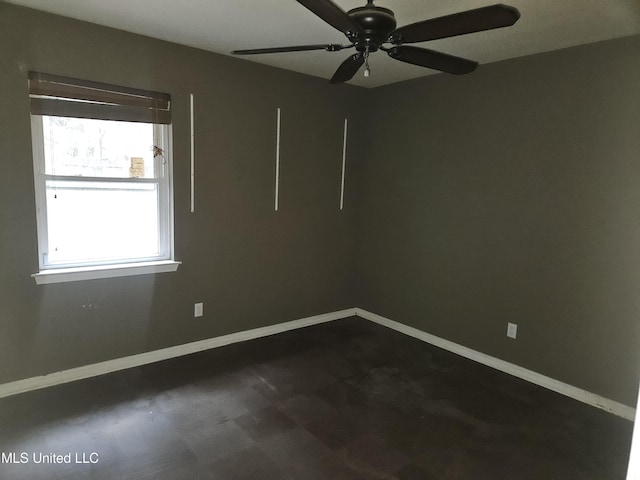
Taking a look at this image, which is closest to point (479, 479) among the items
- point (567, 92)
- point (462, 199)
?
point (462, 199)

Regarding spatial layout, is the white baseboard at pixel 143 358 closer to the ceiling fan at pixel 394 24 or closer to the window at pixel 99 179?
the window at pixel 99 179

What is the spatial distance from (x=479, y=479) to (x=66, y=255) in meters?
2.84

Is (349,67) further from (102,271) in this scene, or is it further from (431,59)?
(102,271)

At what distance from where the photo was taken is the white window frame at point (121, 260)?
2.67 m

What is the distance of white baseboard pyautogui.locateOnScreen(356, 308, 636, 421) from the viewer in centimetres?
274

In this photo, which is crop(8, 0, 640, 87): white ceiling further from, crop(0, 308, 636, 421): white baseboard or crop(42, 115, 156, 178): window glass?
crop(0, 308, 636, 421): white baseboard

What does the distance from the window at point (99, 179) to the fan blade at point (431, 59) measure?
1.81m

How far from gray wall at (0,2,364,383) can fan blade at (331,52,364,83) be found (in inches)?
48.3

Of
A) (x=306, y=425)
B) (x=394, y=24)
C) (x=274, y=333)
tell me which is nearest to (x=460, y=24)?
(x=394, y=24)

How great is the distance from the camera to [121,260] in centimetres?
307

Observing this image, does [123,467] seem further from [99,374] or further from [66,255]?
[66,255]

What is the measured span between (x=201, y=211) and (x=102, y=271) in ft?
2.72

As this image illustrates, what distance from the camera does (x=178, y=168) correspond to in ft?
10.4

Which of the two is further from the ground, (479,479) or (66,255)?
(66,255)
